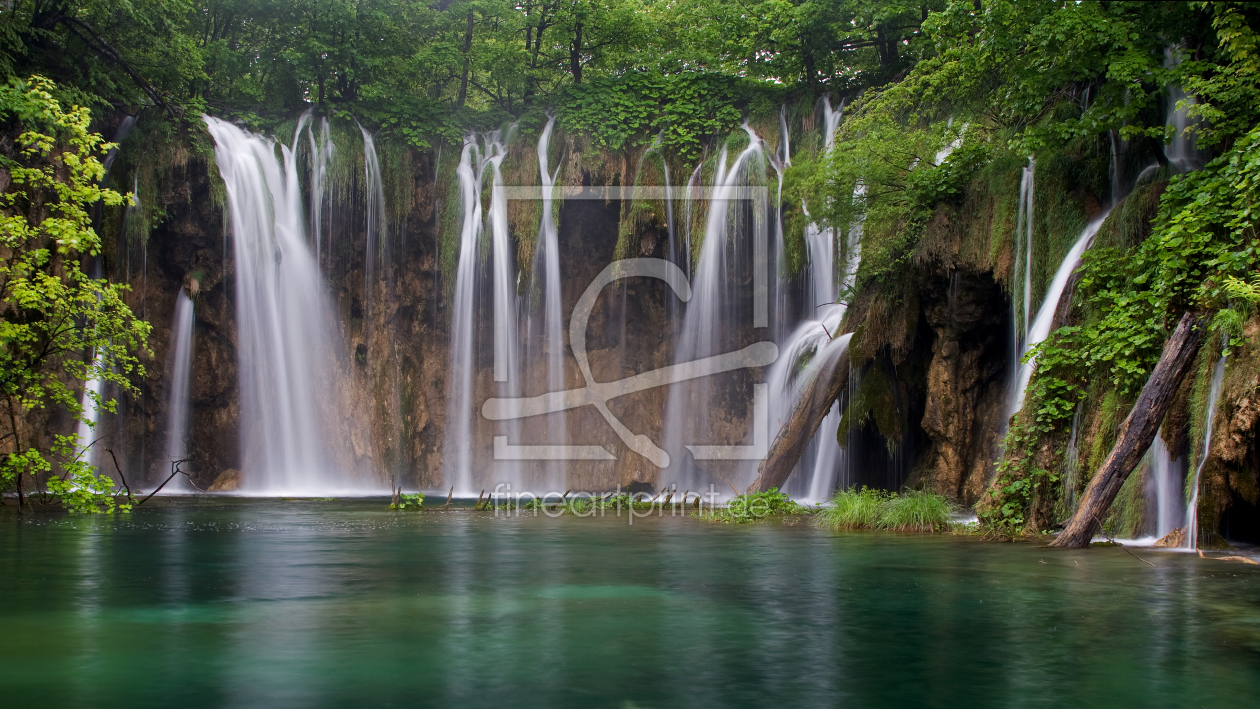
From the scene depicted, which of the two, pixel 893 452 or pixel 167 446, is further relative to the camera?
pixel 167 446

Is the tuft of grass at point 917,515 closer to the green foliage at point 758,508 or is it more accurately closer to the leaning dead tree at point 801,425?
the green foliage at point 758,508

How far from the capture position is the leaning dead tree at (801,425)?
16969mm

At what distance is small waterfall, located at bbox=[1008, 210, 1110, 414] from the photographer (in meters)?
13.6

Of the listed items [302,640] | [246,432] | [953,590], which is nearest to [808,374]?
[953,590]

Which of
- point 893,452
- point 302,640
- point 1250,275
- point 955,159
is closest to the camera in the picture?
point 302,640

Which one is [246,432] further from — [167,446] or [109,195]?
Answer: [109,195]

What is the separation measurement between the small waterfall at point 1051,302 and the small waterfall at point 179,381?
20.3m

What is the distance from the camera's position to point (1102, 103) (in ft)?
43.8

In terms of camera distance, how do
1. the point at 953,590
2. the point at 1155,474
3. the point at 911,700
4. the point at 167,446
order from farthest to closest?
the point at 167,446, the point at 1155,474, the point at 953,590, the point at 911,700

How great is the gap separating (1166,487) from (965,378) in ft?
16.5

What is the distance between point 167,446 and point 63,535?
13.1m

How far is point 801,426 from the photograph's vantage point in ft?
55.6

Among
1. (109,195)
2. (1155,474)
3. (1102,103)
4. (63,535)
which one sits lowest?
(63,535)

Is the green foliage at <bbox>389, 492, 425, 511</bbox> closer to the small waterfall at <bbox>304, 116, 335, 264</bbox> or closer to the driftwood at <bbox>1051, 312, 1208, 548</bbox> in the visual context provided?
the small waterfall at <bbox>304, 116, 335, 264</bbox>
